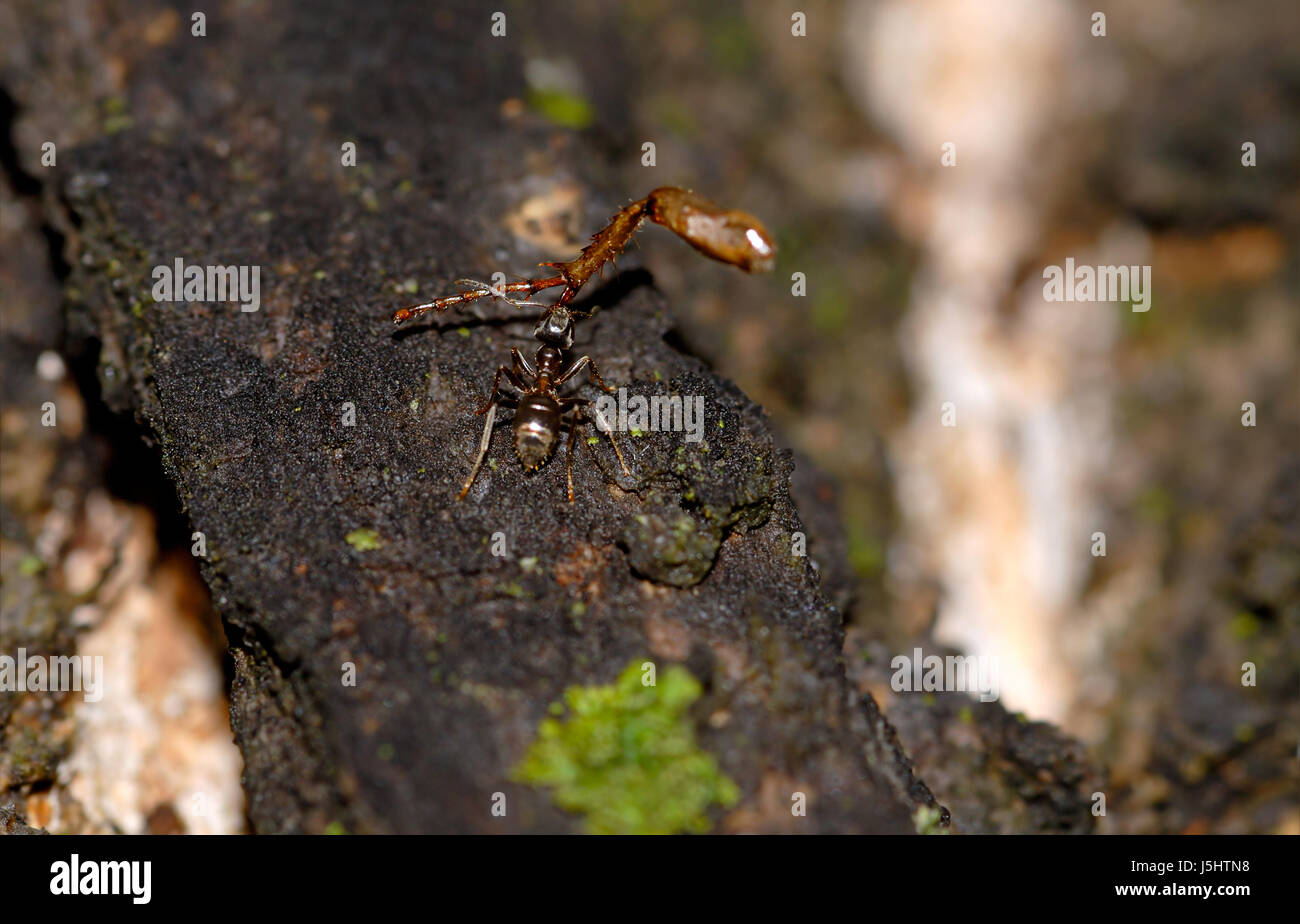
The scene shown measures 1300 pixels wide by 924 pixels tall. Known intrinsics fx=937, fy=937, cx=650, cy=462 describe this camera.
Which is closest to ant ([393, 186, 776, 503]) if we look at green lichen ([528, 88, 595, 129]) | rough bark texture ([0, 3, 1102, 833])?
rough bark texture ([0, 3, 1102, 833])

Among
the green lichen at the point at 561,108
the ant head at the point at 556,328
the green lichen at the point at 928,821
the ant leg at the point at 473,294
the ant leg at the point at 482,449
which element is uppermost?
the green lichen at the point at 561,108

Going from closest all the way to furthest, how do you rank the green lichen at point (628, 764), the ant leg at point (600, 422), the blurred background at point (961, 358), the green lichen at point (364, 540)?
the green lichen at point (628, 764), the green lichen at point (364, 540), the ant leg at point (600, 422), the blurred background at point (961, 358)

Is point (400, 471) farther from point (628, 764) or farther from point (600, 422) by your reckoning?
point (628, 764)

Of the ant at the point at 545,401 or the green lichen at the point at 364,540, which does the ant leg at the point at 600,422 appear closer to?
the ant at the point at 545,401

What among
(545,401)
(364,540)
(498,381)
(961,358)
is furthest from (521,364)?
(961,358)

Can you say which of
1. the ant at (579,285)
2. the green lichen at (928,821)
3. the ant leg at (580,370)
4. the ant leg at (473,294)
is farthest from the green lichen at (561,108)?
the green lichen at (928,821)

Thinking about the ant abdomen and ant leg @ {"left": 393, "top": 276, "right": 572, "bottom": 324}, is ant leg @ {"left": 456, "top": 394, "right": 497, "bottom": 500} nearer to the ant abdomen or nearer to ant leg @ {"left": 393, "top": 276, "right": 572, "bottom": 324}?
the ant abdomen
